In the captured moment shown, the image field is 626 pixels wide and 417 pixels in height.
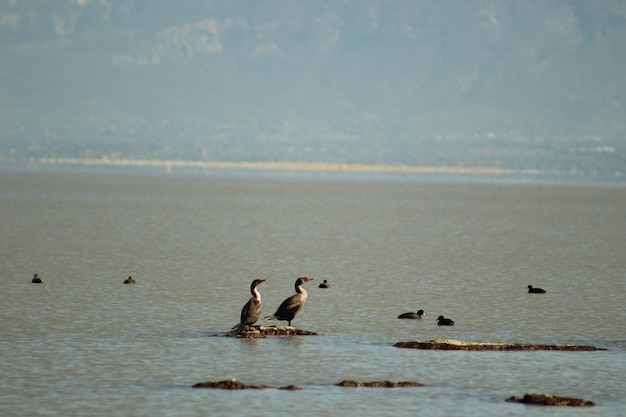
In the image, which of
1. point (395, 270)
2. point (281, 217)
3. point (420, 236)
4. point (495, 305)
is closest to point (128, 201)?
point (281, 217)

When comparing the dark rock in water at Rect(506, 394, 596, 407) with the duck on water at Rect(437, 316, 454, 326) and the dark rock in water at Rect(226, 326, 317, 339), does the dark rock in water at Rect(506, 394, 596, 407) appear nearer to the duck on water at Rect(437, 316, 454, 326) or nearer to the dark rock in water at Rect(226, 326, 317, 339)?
the dark rock in water at Rect(226, 326, 317, 339)

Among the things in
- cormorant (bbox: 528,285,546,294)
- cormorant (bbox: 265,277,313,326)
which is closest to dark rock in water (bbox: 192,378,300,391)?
cormorant (bbox: 265,277,313,326)

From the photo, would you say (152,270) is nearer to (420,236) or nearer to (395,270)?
(395,270)

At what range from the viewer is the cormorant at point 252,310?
32500 mm

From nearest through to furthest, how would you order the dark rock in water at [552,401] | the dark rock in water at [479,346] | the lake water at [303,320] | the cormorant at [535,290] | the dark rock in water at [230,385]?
the dark rock in water at [552,401] → the lake water at [303,320] → the dark rock in water at [230,385] → the dark rock in water at [479,346] → the cormorant at [535,290]

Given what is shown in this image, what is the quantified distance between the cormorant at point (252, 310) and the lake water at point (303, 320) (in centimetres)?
66

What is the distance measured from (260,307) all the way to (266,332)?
1316 mm

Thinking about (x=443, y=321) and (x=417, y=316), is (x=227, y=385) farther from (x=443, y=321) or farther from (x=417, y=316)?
(x=417, y=316)

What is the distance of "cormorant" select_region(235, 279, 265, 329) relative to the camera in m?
32.5

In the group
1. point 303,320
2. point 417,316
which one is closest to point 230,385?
point 303,320

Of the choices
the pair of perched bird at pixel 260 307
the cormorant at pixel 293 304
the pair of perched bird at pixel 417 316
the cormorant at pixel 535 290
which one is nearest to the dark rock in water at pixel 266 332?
the pair of perched bird at pixel 260 307

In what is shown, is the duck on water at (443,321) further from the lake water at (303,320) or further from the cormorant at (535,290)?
the cormorant at (535,290)

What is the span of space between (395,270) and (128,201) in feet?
278

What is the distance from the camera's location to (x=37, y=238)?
247 feet
